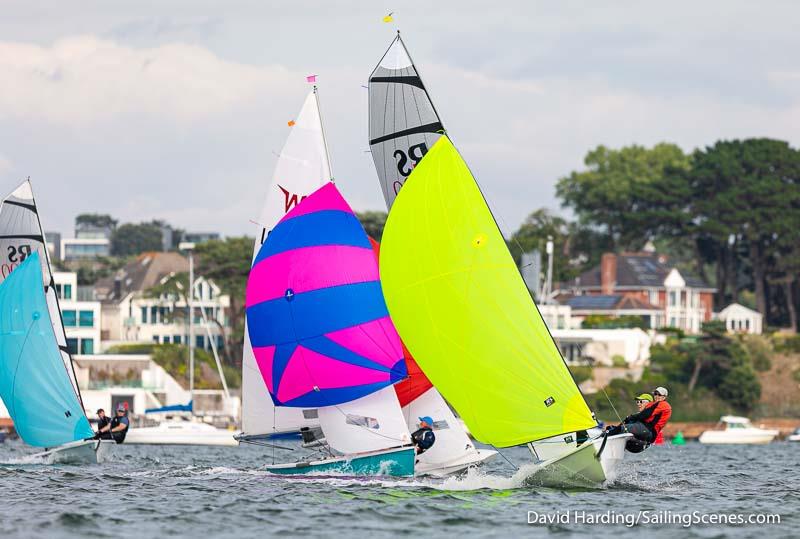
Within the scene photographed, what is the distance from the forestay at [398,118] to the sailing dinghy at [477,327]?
3.46 metres

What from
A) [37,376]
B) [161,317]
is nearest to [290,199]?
[37,376]

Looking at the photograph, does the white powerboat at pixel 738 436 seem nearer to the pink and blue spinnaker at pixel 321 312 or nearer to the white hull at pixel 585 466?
the pink and blue spinnaker at pixel 321 312

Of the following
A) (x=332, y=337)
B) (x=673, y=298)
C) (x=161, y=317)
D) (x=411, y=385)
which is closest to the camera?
(x=332, y=337)

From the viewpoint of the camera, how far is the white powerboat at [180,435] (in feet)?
221

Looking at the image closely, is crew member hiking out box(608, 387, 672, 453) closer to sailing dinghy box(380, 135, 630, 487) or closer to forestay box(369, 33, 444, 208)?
sailing dinghy box(380, 135, 630, 487)

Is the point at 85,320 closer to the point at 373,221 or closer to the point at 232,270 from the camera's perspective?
the point at 232,270

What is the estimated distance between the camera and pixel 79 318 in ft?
327

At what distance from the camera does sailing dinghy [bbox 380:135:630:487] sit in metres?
27.5

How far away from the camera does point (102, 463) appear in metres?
40.4

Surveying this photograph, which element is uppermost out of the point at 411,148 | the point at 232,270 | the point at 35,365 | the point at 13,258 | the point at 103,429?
the point at 232,270

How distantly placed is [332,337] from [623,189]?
102518mm

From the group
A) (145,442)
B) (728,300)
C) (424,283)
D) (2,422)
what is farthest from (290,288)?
(728,300)

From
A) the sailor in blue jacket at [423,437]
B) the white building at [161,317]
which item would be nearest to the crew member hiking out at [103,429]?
the sailor in blue jacket at [423,437]

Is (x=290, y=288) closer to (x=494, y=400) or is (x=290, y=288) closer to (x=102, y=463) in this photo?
(x=494, y=400)
